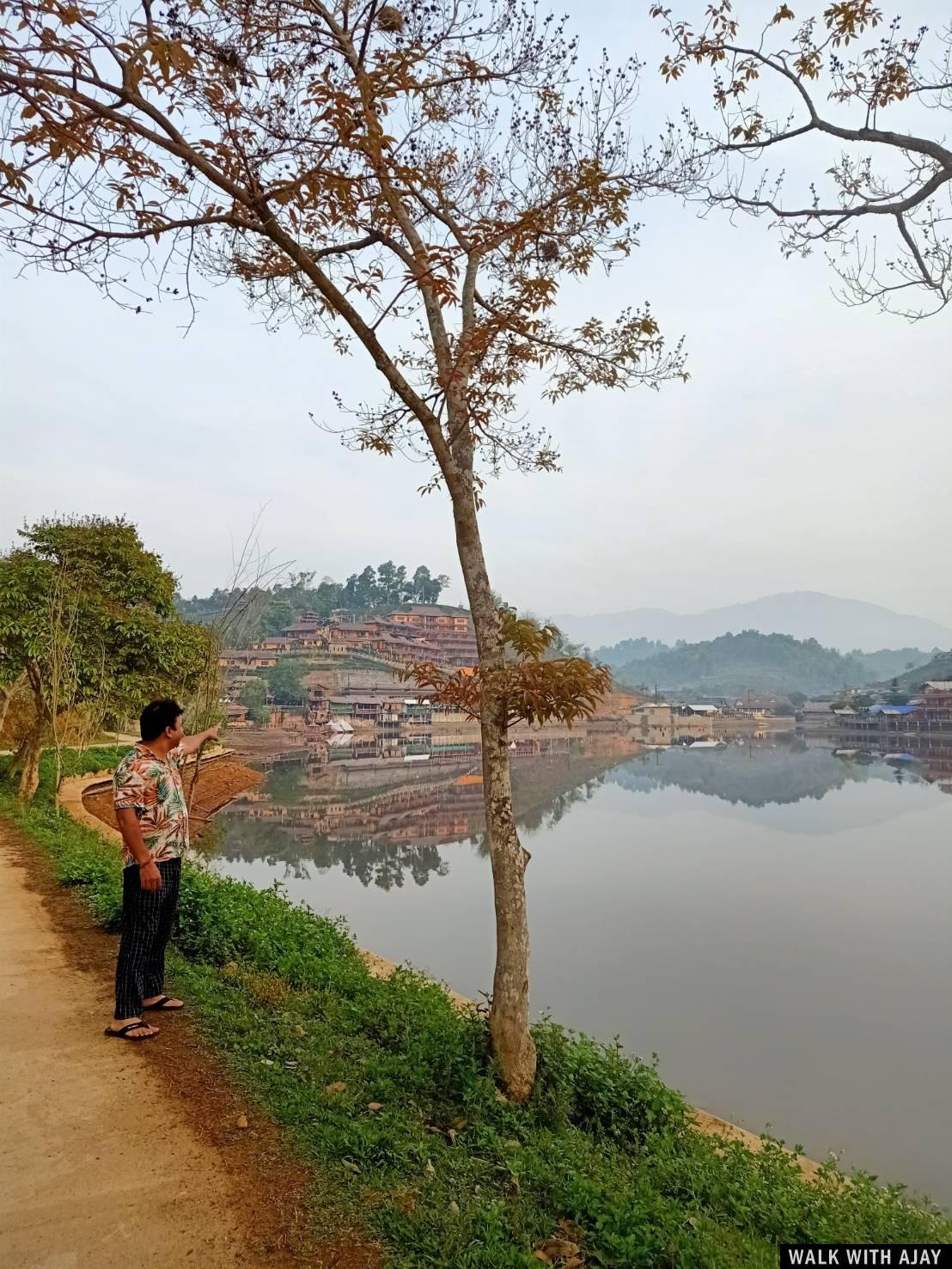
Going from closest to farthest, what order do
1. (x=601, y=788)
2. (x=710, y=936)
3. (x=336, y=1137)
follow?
(x=336, y=1137) → (x=710, y=936) → (x=601, y=788)

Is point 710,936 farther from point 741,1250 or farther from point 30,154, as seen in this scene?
point 30,154

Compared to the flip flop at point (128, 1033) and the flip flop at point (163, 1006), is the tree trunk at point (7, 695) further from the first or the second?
the flip flop at point (128, 1033)

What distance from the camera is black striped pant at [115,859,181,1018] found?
3111 millimetres

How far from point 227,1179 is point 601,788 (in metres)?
24.5

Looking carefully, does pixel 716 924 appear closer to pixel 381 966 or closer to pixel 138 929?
pixel 381 966

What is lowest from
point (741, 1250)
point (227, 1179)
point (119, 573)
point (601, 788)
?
point (601, 788)

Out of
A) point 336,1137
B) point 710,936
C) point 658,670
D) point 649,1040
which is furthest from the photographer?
point 658,670

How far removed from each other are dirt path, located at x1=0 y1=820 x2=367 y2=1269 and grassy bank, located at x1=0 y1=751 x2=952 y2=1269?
0.15 m

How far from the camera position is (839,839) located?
16.0 m

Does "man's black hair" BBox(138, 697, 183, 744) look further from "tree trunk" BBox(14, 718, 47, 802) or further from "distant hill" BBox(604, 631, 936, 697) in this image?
"distant hill" BBox(604, 631, 936, 697)

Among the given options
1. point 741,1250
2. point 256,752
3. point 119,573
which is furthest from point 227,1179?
point 256,752

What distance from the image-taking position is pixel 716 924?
9359 mm

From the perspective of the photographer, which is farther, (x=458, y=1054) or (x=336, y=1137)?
(x=458, y=1054)

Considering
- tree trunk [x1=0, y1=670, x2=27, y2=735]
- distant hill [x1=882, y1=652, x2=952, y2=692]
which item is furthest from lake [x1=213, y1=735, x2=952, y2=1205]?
distant hill [x1=882, y1=652, x2=952, y2=692]
